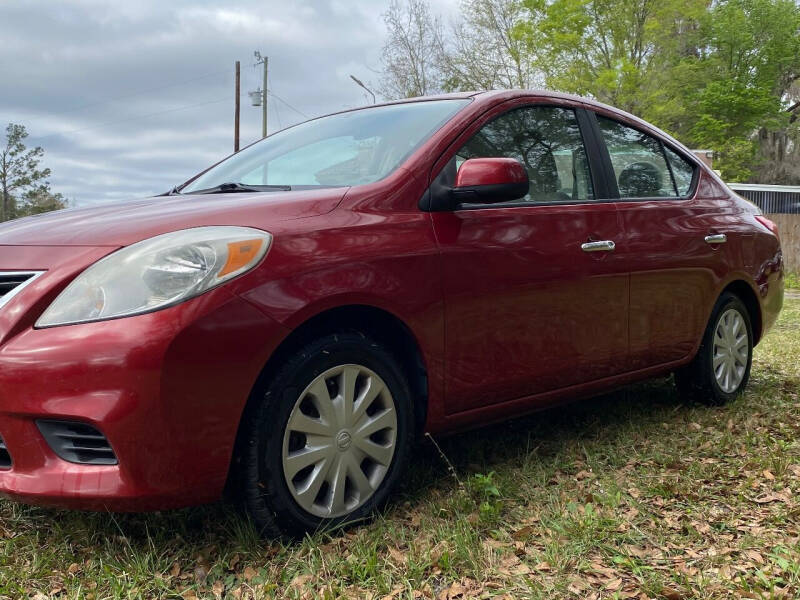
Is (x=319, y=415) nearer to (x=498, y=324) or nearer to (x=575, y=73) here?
(x=498, y=324)

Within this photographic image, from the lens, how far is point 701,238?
13.5 ft

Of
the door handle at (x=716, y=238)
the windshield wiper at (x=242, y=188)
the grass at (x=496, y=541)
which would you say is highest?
the windshield wiper at (x=242, y=188)

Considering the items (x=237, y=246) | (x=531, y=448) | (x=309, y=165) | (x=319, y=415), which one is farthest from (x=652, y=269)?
(x=237, y=246)

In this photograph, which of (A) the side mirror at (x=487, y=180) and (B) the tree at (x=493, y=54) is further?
(B) the tree at (x=493, y=54)

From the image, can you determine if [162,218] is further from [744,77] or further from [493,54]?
[744,77]

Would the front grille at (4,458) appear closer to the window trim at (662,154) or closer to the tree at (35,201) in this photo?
the window trim at (662,154)

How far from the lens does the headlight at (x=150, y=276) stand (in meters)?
2.21

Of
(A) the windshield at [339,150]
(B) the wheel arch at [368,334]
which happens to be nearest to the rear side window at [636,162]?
(A) the windshield at [339,150]

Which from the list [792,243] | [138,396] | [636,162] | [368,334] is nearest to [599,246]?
[636,162]

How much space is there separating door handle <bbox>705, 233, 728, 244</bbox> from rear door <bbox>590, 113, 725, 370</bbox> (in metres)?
0.01

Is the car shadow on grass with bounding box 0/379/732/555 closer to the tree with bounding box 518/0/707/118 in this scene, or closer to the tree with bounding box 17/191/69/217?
the tree with bounding box 518/0/707/118

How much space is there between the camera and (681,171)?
14.2 ft

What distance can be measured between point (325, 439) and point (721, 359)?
281 cm

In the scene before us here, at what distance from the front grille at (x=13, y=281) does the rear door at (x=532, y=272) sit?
4.47 feet
